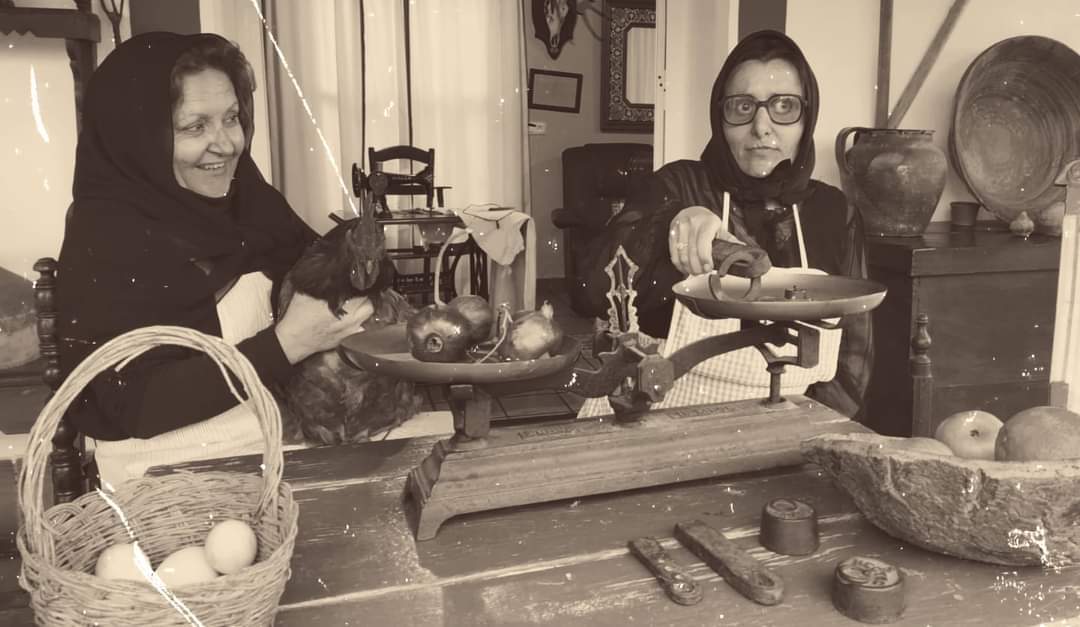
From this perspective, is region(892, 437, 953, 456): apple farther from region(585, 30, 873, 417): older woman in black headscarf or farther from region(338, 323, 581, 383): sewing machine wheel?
region(585, 30, 873, 417): older woman in black headscarf

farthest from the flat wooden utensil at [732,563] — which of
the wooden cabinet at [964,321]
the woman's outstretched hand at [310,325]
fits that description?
the wooden cabinet at [964,321]

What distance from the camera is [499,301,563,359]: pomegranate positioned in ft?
4.05

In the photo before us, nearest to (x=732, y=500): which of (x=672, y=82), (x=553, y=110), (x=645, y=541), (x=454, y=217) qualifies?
(x=645, y=541)

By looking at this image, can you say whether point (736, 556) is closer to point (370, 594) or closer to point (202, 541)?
point (370, 594)

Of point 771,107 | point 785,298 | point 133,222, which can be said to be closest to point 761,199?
point 771,107

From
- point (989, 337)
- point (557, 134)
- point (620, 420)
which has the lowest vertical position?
point (989, 337)

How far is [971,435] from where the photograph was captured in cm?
121

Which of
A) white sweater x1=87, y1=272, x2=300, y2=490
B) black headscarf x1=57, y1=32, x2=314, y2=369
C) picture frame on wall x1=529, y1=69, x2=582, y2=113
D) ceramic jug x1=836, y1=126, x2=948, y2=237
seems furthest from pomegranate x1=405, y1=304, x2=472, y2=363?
picture frame on wall x1=529, y1=69, x2=582, y2=113

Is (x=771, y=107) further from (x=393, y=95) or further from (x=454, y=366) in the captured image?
(x=393, y=95)

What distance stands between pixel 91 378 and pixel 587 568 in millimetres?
668

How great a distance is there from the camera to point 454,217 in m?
5.36

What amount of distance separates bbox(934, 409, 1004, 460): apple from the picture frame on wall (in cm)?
695

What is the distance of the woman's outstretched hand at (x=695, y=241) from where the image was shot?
1.58m

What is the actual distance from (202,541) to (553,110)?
7.14m
